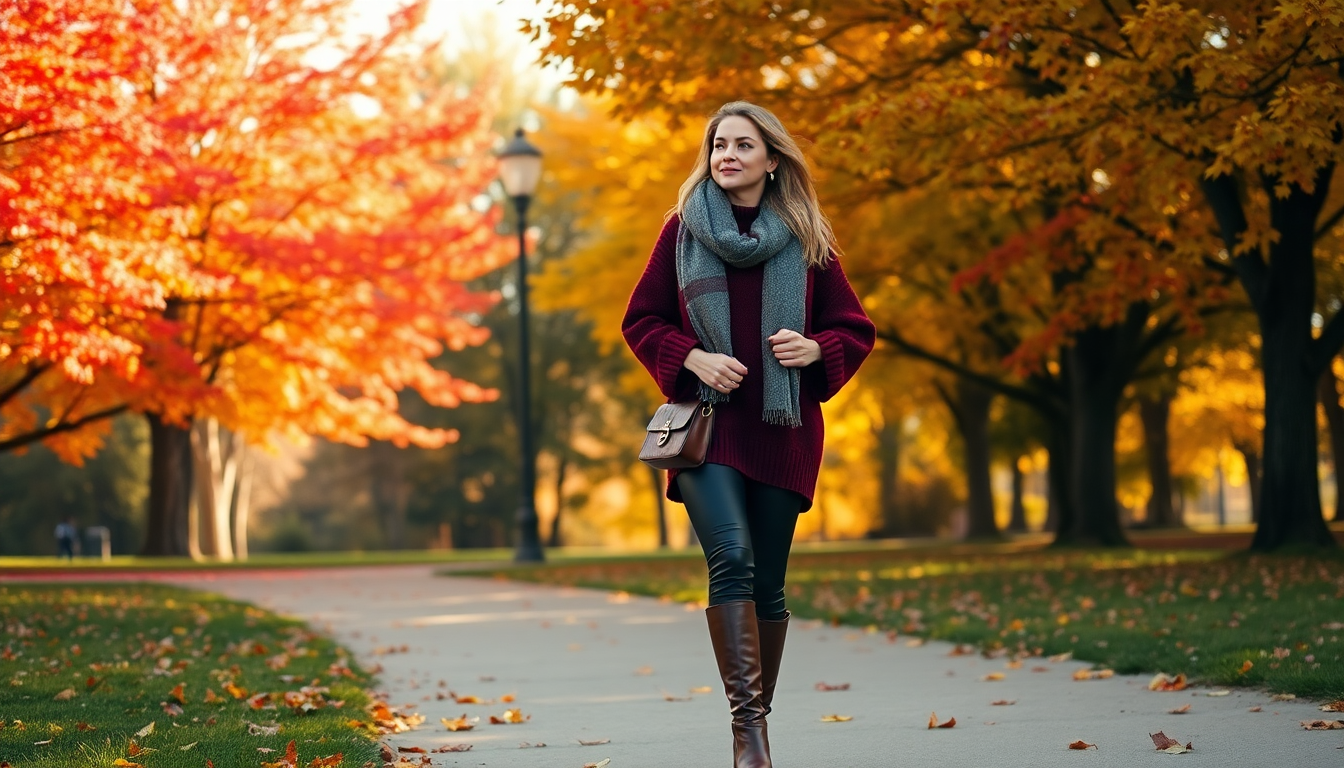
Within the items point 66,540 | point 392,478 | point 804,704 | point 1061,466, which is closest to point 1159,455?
point 1061,466

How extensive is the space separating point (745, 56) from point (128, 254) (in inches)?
200

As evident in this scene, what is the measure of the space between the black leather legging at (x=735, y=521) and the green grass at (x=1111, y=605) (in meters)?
2.42

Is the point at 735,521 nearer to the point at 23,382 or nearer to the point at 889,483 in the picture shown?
the point at 23,382

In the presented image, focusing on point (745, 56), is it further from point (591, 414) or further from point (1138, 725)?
point (591, 414)

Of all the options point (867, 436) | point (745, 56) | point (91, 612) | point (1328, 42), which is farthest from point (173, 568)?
point (867, 436)

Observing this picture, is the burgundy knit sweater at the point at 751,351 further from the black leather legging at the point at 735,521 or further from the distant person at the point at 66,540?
the distant person at the point at 66,540

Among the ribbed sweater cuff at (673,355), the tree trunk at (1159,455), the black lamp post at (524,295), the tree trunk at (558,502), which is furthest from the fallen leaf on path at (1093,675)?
the tree trunk at (558,502)

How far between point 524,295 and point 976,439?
11.6 meters

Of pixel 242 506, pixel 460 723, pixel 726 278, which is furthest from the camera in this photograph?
pixel 242 506

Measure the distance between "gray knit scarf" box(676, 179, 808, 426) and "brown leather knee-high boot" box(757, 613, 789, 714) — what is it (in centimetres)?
70

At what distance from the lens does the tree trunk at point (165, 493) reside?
78.0 ft

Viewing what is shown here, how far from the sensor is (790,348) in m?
4.38

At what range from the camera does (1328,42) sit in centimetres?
892

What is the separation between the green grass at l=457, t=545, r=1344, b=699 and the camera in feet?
21.8
